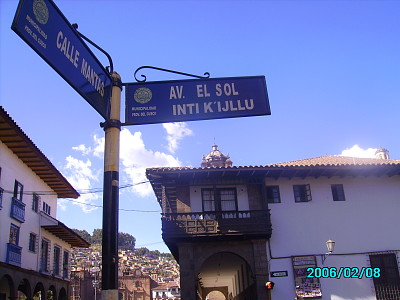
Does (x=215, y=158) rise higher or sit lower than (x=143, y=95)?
higher

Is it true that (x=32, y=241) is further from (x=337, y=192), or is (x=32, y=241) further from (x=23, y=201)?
(x=337, y=192)

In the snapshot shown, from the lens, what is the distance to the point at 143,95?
4.84 meters

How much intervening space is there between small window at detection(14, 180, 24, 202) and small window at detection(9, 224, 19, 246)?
1561 millimetres

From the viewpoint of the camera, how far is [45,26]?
363cm

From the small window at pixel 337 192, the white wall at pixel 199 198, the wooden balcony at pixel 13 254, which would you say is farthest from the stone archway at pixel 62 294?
the small window at pixel 337 192

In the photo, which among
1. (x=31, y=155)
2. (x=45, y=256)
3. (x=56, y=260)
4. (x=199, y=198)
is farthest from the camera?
(x=56, y=260)

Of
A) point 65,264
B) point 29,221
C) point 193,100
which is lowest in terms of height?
point 193,100

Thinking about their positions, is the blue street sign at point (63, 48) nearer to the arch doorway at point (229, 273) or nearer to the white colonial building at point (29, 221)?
the white colonial building at point (29, 221)

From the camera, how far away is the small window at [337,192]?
21514 mm

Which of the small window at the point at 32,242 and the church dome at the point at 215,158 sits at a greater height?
the church dome at the point at 215,158

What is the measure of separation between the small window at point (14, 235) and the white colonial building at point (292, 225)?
24.5 ft

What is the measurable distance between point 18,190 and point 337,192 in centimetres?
1669

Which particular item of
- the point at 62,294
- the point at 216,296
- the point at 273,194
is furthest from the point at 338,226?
the point at 216,296
